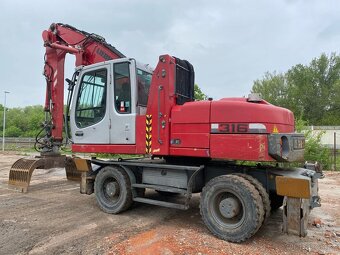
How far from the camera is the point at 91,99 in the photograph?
7.09m

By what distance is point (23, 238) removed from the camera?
5207 millimetres

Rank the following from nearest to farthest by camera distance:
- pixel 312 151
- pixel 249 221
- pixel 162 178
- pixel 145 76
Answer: pixel 249 221
pixel 162 178
pixel 145 76
pixel 312 151

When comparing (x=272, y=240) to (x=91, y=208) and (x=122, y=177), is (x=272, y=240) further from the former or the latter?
(x=91, y=208)

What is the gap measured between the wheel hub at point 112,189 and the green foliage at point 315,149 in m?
10.8

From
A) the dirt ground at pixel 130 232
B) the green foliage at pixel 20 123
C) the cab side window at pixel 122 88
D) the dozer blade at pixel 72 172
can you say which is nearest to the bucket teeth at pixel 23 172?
the dirt ground at pixel 130 232

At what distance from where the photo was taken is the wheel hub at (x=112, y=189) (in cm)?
682

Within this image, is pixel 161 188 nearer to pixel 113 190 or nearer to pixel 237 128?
pixel 113 190

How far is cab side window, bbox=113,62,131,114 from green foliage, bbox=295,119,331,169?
35.4 feet

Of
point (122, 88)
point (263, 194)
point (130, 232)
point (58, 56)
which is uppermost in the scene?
point (58, 56)

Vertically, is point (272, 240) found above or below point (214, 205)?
below

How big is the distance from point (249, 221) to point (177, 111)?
2.19 metres

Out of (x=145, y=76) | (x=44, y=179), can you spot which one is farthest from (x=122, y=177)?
(x=44, y=179)

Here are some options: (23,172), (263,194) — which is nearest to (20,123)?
(23,172)

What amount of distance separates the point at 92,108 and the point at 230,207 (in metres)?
3.53
